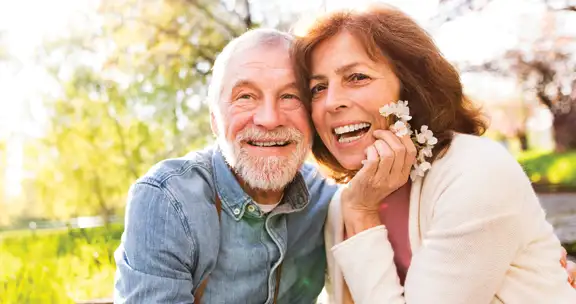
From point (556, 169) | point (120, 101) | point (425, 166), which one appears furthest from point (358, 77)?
point (556, 169)

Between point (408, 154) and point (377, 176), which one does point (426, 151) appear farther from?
point (377, 176)

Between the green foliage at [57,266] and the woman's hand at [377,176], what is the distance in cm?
296

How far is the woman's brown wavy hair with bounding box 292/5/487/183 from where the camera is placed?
2.25m

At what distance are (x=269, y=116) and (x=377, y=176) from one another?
1.59ft

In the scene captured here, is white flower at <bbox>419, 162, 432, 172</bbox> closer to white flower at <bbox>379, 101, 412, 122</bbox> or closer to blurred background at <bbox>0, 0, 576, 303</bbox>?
white flower at <bbox>379, 101, 412, 122</bbox>

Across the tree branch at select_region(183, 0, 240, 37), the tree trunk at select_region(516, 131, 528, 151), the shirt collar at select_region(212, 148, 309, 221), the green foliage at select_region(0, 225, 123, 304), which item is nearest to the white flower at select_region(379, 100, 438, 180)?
the shirt collar at select_region(212, 148, 309, 221)

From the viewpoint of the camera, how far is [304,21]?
2492 millimetres

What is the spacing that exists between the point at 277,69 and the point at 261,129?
10.1 inches

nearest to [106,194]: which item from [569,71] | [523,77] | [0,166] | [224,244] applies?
[0,166]

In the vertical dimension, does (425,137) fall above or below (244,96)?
below

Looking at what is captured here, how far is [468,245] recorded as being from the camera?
1.94m

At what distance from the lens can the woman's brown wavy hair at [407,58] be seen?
88.6 inches

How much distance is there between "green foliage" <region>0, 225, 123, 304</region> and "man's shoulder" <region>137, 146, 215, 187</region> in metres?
2.54

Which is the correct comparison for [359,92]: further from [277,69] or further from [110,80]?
[110,80]
